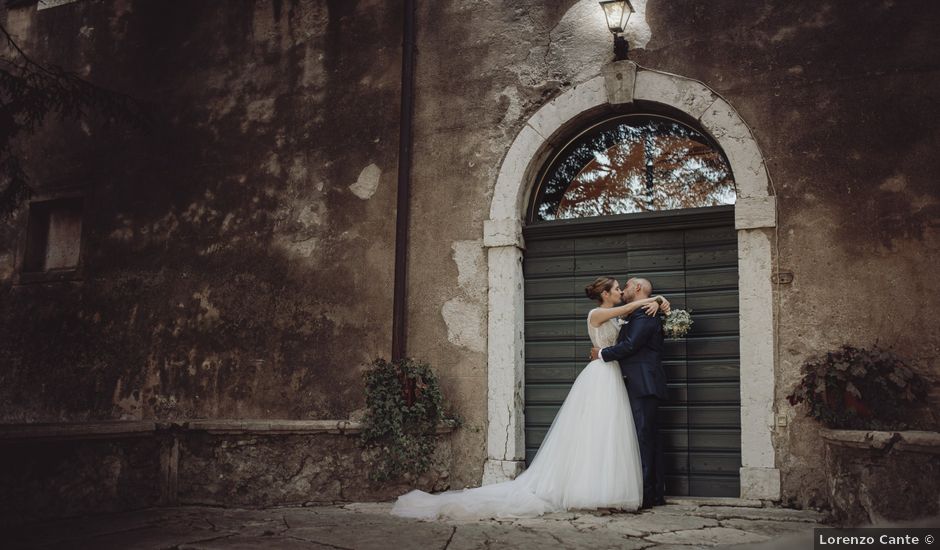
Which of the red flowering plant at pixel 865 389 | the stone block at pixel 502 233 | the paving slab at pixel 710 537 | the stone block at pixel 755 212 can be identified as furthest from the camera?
the stone block at pixel 502 233

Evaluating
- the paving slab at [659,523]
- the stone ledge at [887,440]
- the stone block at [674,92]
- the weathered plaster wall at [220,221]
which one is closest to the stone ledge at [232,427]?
the weathered plaster wall at [220,221]

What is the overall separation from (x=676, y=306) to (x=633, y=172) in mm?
1235

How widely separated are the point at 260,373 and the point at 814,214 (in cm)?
505

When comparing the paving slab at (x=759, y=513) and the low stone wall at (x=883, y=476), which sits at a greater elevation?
the low stone wall at (x=883, y=476)

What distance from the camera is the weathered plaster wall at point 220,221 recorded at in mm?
7652

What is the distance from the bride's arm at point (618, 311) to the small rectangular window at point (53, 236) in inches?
240

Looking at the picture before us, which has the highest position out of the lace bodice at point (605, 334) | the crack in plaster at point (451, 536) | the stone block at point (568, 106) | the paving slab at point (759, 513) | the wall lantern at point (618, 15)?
the wall lantern at point (618, 15)

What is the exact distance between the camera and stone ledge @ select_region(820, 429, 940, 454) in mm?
4320

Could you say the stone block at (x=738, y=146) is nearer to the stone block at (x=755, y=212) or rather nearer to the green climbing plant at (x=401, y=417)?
the stone block at (x=755, y=212)

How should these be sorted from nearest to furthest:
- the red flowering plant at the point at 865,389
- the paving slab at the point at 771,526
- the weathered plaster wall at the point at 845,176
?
the paving slab at the point at 771,526 → the red flowering plant at the point at 865,389 → the weathered plaster wall at the point at 845,176

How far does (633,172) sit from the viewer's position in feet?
23.0

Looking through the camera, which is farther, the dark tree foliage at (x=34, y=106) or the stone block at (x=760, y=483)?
the dark tree foliage at (x=34, y=106)

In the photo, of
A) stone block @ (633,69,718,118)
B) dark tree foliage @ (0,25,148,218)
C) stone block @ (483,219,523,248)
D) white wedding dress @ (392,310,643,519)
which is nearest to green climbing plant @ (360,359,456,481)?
white wedding dress @ (392,310,643,519)

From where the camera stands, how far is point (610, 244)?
6957 millimetres
